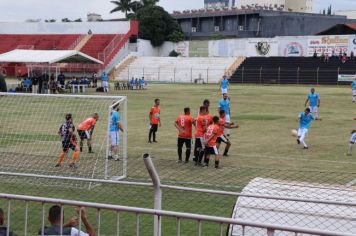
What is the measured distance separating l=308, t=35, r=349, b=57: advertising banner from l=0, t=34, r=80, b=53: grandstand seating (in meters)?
29.7

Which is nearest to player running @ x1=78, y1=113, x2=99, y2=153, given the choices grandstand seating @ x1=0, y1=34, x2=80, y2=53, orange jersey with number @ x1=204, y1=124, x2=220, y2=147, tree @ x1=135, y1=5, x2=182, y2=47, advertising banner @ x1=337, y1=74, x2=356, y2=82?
→ orange jersey with number @ x1=204, y1=124, x2=220, y2=147

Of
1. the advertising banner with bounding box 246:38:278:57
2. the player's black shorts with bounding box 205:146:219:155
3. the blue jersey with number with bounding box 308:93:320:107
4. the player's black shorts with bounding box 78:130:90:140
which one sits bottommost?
the player's black shorts with bounding box 205:146:219:155

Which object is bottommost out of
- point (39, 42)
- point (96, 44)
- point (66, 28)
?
point (96, 44)

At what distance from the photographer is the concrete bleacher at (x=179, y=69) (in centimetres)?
6912

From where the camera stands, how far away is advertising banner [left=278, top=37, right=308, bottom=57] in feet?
217

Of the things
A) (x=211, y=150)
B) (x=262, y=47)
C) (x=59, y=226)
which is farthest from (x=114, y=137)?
(x=262, y=47)

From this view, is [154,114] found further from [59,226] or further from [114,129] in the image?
[59,226]

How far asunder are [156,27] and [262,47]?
1688 centimetres

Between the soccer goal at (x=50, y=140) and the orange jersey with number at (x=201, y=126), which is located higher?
the orange jersey with number at (x=201, y=126)

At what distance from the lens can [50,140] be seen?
20.0 metres

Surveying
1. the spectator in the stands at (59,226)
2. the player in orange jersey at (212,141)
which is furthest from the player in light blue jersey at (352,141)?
the spectator in the stands at (59,226)

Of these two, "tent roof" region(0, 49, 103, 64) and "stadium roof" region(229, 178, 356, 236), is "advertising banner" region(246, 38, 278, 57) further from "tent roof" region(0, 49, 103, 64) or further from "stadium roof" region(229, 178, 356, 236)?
"stadium roof" region(229, 178, 356, 236)

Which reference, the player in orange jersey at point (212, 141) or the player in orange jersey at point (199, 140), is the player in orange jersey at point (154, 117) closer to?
the player in orange jersey at point (199, 140)

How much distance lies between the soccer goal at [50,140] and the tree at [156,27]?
161 feet
